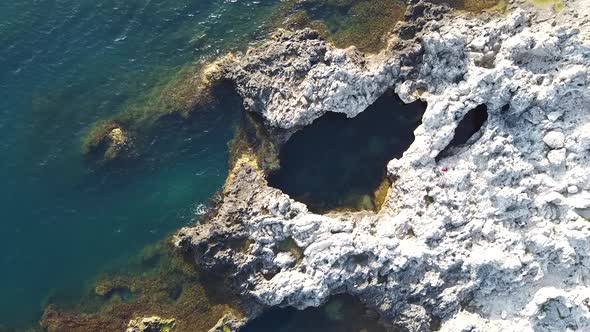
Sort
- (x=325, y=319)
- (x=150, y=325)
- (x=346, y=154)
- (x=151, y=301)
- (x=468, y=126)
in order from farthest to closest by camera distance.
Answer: (x=346, y=154) → (x=325, y=319) → (x=468, y=126) → (x=151, y=301) → (x=150, y=325)

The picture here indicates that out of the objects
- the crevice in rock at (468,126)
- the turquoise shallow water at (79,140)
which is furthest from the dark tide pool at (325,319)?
the crevice in rock at (468,126)

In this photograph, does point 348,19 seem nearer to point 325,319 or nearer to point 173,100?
point 173,100

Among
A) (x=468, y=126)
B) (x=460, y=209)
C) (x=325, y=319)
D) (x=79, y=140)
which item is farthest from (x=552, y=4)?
(x=79, y=140)

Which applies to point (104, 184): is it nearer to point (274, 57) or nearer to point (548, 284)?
point (274, 57)

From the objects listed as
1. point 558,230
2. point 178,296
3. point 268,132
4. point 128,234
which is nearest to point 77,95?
point 128,234

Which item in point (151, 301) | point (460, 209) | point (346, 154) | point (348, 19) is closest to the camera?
point (460, 209)

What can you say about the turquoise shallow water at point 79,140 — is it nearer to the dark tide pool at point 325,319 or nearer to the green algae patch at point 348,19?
the green algae patch at point 348,19
